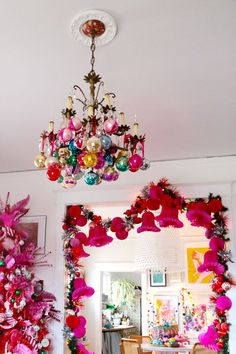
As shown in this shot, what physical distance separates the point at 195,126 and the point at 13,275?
2.31 meters

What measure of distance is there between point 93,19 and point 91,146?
28.1 inches

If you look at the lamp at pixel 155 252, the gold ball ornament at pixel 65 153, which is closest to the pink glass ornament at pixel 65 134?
the gold ball ornament at pixel 65 153

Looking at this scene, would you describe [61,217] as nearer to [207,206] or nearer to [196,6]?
[207,206]

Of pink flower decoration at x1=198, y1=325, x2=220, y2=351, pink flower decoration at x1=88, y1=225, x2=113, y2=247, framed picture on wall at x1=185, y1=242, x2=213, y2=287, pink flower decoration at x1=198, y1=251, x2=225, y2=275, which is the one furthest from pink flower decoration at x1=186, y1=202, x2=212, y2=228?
framed picture on wall at x1=185, y1=242, x2=213, y2=287

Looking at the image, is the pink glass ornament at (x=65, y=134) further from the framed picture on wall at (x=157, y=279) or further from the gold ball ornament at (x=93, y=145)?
the framed picture on wall at (x=157, y=279)

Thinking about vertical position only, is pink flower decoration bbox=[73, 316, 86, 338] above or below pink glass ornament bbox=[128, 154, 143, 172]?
below

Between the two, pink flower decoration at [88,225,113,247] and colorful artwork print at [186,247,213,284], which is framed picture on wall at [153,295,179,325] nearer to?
colorful artwork print at [186,247,213,284]

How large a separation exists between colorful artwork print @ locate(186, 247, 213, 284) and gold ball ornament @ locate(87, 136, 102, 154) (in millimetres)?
5427

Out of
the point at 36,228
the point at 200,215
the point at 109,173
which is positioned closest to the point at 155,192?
the point at 200,215

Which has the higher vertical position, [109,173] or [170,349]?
[109,173]

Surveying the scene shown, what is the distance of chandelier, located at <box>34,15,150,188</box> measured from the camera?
7.20 ft

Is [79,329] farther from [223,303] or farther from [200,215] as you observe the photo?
[200,215]

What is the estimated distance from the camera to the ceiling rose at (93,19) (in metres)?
2.23

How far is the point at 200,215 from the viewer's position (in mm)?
4180
